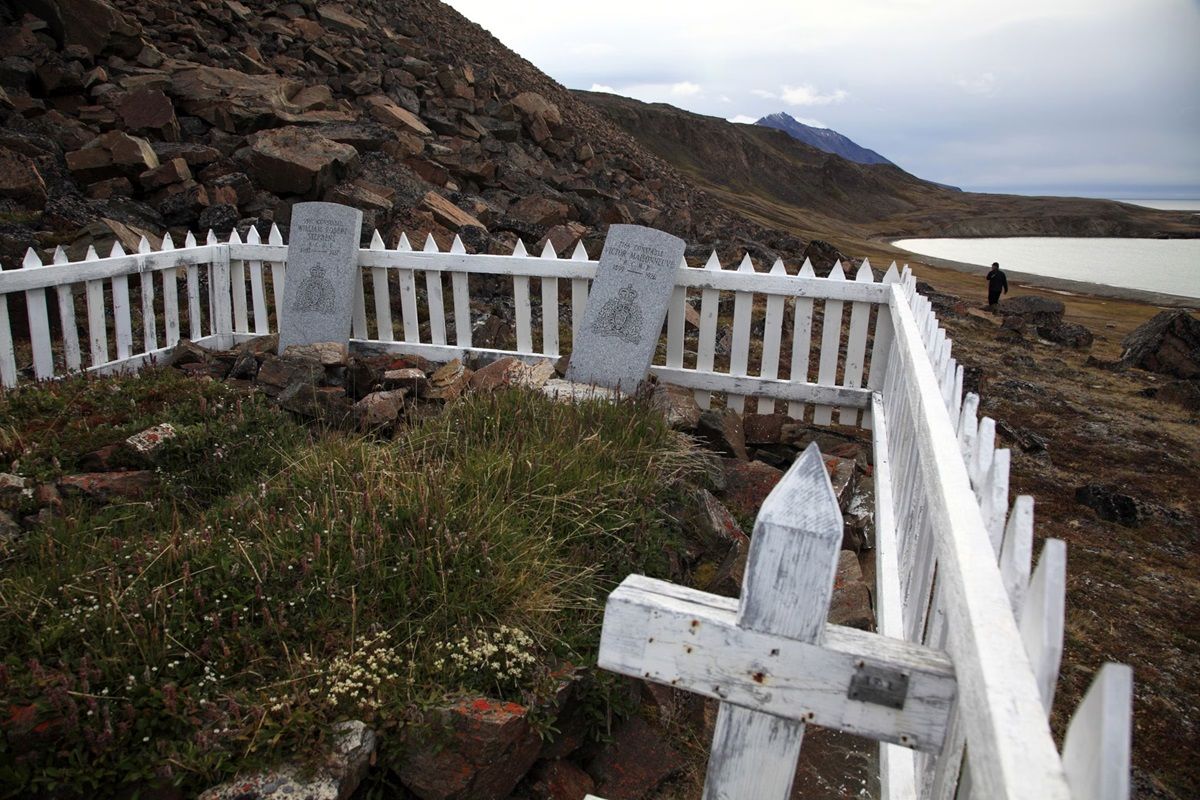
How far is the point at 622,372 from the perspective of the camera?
6297 millimetres

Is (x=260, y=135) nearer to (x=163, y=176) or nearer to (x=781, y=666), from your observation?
(x=163, y=176)

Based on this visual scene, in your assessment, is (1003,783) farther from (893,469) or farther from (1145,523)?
(1145,523)

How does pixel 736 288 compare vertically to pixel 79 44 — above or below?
below

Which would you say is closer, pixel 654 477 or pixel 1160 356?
pixel 654 477

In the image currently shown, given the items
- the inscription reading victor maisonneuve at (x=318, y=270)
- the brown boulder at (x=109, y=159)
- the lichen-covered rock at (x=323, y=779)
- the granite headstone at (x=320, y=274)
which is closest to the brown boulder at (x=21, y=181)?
the brown boulder at (x=109, y=159)

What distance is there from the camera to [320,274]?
7238 millimetres

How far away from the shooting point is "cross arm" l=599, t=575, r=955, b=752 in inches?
52.1

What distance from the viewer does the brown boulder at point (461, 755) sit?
2.40m

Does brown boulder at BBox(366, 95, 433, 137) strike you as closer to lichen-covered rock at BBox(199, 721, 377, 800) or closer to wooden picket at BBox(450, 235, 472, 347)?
wooden picket at BBox(450, 235, 472, 347)

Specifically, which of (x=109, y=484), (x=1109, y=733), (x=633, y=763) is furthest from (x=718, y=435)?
(x=1109, y=733)

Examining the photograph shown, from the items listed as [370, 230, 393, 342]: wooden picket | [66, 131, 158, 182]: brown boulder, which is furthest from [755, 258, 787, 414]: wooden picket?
[66, 131, 158, 182]: brown boulder

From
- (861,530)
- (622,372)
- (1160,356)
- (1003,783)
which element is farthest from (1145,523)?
(1160,356)

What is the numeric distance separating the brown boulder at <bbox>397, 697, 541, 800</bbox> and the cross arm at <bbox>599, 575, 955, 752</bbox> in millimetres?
1144

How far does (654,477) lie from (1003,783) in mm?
2946
